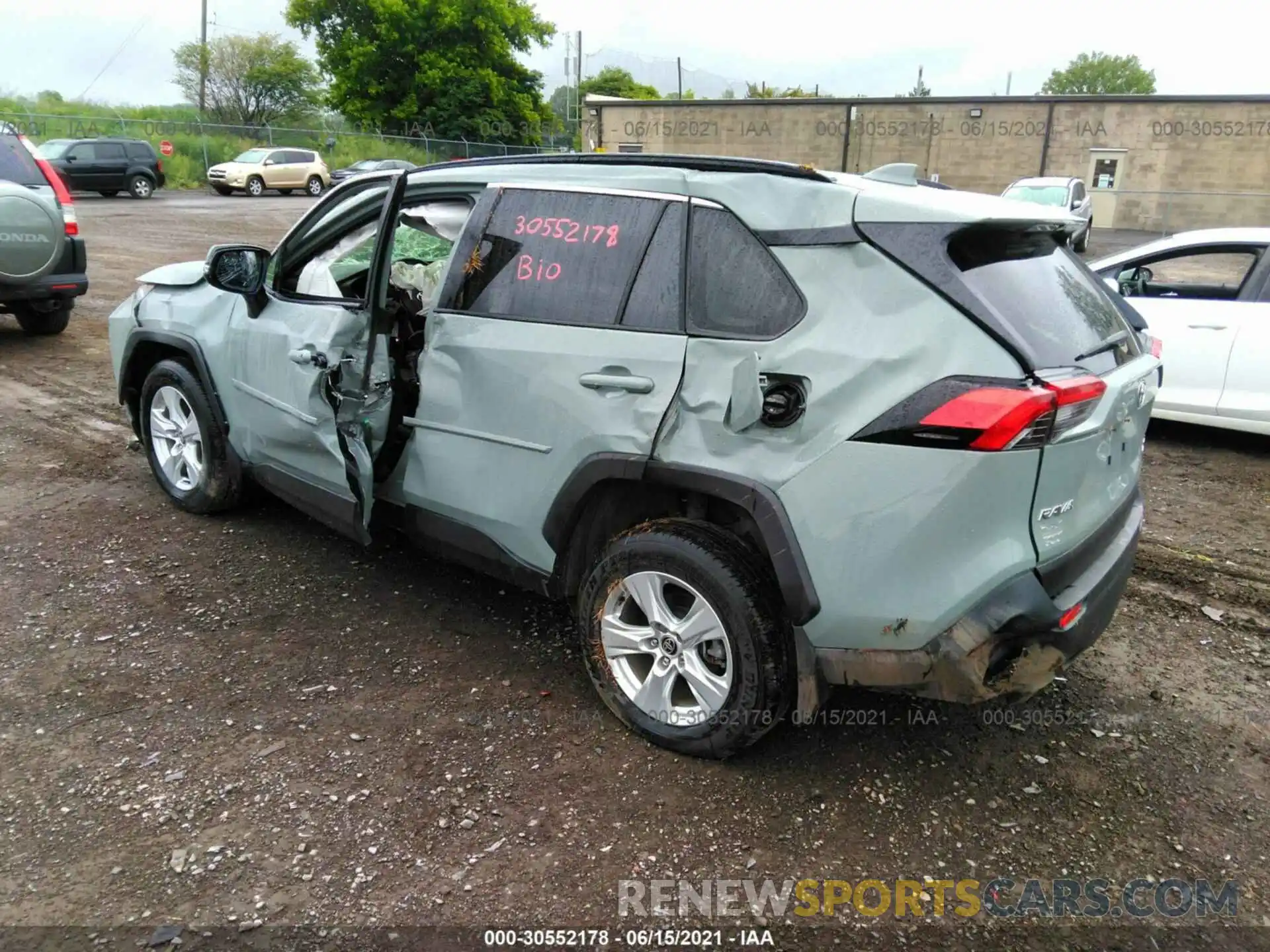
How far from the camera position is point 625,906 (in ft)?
7.65

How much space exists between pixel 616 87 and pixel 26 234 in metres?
86.8

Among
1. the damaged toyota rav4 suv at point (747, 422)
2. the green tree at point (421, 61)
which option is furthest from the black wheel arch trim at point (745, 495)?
the green tree at point (421, 61)

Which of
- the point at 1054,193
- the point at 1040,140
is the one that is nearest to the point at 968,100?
the point at 1040,140

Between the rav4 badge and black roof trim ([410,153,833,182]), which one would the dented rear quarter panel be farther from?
black roof trim ([410,153,833,182])

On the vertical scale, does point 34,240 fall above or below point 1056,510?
above

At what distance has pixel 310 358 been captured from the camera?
360cm

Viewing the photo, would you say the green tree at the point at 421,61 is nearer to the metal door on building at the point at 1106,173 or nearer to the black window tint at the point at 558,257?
the metal door on building at the point at 1106,173

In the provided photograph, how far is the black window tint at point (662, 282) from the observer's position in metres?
2.75

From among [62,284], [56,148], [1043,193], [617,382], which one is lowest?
[62,284]

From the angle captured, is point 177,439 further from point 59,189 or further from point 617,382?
point 59,189

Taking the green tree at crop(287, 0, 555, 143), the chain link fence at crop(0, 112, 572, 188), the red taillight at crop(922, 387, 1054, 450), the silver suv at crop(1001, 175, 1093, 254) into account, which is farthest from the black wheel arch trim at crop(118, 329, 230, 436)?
the green tree at crop(287, 0, 555, 143)

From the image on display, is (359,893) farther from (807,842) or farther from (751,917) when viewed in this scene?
(807,842)

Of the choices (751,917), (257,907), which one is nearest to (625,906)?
(751,917)

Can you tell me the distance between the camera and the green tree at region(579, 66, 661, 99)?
80938 millimetres
